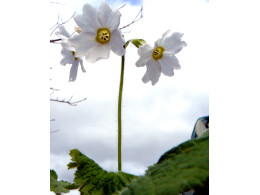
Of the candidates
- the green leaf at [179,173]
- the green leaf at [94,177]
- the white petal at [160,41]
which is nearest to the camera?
the green leaf at [179,173]

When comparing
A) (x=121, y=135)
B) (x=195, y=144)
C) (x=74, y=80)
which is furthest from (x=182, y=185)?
(x=74, y=80)

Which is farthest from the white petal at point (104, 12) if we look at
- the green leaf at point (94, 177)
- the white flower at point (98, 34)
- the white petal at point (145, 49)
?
the green leaf at point (94, 177)

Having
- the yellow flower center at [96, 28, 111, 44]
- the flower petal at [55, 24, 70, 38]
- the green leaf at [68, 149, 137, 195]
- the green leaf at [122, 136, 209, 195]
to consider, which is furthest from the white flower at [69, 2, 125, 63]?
the green leaf at [122, 136, 209, 195]

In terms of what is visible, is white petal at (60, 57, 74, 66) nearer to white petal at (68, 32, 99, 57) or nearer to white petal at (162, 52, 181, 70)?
white petal at (68, 32, 99, 57)

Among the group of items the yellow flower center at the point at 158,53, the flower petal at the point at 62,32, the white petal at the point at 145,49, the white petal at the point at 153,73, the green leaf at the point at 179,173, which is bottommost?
the green leaf at the point at 179,173

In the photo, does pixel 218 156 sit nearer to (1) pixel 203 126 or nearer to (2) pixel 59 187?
(1) pixel 203 126

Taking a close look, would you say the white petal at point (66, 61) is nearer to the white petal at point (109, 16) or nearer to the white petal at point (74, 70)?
the white petal at point (74, 70)
